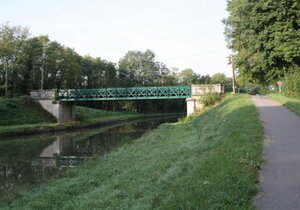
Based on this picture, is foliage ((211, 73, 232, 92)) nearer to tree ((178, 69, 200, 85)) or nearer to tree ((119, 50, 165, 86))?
tree ((178, 69, 200, 85))

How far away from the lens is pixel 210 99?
32.0 metres

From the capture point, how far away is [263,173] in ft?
20.3

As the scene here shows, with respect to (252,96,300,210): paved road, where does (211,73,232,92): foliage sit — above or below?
above

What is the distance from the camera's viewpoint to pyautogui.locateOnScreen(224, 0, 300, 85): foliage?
25.6 metres

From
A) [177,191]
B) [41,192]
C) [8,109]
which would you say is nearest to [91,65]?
[8,109]

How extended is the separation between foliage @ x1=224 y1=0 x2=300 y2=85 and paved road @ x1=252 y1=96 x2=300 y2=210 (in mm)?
17590

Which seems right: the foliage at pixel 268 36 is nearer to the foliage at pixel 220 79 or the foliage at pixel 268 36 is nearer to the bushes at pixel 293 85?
the bushes at pixel 293 85

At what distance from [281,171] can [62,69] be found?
50859mm

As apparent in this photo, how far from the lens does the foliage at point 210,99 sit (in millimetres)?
32000

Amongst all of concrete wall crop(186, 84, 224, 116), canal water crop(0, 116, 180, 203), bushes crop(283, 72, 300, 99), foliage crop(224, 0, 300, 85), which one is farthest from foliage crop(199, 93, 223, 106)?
canal water crop(0, 116, 180, 203)

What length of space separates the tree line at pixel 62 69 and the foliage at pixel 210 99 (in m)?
27.0

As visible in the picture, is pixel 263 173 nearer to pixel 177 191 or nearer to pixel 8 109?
pixel 177 191

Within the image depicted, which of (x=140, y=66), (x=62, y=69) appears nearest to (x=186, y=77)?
(x=140, y=66)

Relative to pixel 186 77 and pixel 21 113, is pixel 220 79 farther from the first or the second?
pixel 21 113
